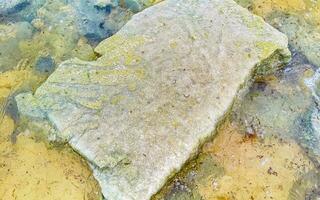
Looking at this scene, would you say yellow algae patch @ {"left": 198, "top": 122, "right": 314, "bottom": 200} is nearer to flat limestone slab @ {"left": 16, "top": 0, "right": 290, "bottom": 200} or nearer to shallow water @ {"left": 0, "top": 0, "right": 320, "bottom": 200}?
shallow water @ {"left": 0, "top": 0, "right": 320, "bottom": 200}

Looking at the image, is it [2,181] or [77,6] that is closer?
[2,181]

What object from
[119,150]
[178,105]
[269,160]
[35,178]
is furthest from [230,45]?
[35,178]

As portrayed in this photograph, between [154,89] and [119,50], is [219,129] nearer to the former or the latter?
[154,89]

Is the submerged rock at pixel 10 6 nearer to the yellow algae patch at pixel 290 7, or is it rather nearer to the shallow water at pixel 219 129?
the shallow water at pixel 219 129

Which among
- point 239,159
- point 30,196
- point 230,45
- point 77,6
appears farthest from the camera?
point 77,6

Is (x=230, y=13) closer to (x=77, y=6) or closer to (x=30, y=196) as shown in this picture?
(x=77, y=6)

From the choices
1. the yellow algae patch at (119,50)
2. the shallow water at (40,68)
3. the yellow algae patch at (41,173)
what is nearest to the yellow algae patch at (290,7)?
the shallow water at (40,68)

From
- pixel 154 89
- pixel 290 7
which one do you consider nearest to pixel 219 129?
pixel 154 89

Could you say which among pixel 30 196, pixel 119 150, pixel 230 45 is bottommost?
pixel 30 196
